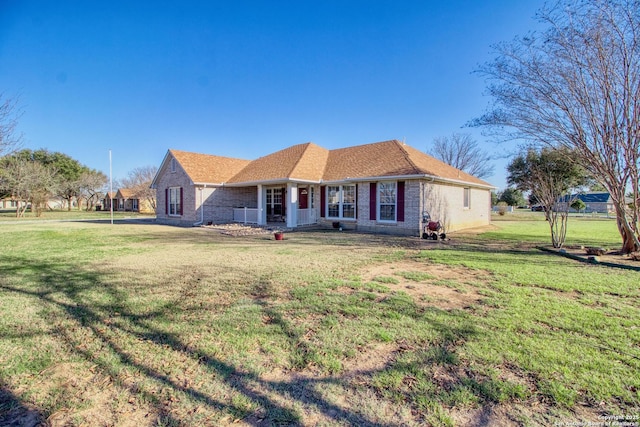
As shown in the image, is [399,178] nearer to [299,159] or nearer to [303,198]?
[303,198]

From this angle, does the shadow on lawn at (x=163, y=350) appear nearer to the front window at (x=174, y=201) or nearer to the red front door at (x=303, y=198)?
the red front door at (x=303, y=198)

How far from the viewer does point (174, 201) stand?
21.9 m

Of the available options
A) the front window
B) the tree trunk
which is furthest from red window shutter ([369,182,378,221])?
the front window

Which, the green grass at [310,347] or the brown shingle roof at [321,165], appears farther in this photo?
the brown shingle roof at [321,165]

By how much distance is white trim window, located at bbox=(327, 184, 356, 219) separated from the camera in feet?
54.3

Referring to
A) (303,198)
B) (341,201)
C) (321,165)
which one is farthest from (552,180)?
(303,198)

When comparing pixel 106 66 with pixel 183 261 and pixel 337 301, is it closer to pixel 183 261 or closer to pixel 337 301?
pixel 183 261

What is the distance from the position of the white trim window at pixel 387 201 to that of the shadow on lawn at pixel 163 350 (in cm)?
1029

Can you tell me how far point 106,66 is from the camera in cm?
1477

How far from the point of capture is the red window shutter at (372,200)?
50.3 feet

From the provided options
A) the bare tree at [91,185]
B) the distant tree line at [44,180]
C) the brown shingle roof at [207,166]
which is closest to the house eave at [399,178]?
the brown shingle roof at [207,166]

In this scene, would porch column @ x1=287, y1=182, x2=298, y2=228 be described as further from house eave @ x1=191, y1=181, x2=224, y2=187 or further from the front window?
the front window

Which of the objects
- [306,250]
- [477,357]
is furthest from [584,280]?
[306,250]

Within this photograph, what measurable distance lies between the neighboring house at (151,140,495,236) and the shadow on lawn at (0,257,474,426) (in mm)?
10362
